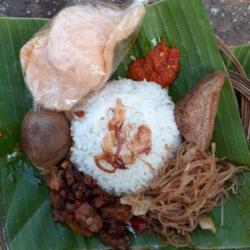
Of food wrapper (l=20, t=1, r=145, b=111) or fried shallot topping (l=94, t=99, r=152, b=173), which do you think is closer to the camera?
food wrapper (l=20, t=1, r=145, b=111)

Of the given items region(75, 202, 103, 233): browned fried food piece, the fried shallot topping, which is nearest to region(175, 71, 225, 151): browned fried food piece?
the fried shallot topping

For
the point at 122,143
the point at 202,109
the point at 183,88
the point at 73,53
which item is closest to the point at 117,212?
the point at 122,143

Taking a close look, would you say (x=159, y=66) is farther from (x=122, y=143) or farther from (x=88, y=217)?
(x=88, y=217)

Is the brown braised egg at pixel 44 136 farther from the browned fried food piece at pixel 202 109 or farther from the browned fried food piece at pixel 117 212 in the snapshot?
the browned fried food piece at pixel 202 109

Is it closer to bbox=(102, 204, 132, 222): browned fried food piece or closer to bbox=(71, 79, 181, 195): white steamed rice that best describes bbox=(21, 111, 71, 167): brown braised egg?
bbox=(71, 79, 181, 195): white steamed rice

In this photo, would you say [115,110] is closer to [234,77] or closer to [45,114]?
[45,114]
